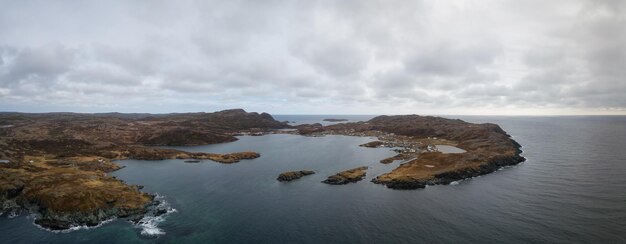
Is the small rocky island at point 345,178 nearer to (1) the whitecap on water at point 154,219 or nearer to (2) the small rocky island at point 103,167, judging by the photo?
(2) the small rocky island at point 103,167

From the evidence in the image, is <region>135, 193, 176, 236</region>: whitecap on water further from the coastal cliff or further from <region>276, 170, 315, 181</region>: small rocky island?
<region>276, 170, 315, 181</region>: small rocky island

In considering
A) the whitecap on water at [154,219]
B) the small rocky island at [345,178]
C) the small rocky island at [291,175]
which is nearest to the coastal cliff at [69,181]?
the whitecap on water at [154,219]

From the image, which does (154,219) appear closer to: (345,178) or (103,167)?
(345,178)

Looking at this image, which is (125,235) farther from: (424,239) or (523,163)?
(523,163)

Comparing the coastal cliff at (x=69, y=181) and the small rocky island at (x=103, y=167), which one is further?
the small rocky island at (x=103, y=167)

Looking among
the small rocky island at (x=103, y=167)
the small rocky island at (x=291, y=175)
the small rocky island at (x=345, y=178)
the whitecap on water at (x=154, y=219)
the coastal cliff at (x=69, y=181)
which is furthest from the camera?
the small rocky island at (x=291, y=175)

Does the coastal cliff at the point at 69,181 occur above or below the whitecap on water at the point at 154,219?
above

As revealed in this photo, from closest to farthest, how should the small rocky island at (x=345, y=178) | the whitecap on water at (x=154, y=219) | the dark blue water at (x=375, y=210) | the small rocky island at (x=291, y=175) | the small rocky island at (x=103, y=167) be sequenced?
the dark blue water at (x=375, y=210)
the whitecap on water at (x=154, y=219)
the small rocky island at (x=103, y=167)
the small rocky island at (x=345, y=178)
the small rocky island at (x=291, y=175)

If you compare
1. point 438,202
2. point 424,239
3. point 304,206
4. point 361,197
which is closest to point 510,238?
point 424,239

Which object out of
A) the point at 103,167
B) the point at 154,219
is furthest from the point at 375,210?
the point at 103,167
